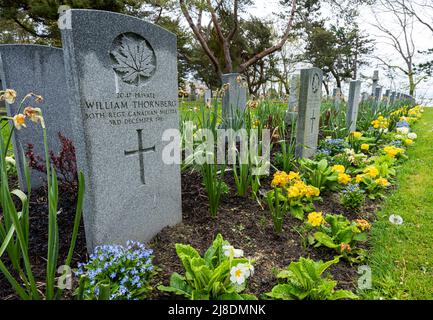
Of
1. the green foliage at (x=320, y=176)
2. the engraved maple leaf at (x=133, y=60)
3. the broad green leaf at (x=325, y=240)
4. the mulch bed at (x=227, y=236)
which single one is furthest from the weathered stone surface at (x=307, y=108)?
the engraved maple leaf at (x=133, y=60)

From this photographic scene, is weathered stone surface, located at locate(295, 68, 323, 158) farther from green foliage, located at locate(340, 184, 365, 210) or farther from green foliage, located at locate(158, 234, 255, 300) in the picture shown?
green foliage, located at locate(158, 234, 255, 300)

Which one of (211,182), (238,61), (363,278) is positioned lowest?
(363,278)

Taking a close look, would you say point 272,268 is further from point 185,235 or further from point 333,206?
point 333,206

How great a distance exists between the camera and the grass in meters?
1.66

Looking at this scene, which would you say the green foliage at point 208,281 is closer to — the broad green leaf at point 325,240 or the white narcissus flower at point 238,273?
the white narcissus flower at point 238,273

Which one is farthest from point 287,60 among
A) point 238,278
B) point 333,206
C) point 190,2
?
point 238,278

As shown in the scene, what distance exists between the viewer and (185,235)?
2.13 metres

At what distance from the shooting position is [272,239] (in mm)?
2137

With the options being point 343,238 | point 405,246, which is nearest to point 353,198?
point 405,246

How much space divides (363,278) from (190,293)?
110 cm

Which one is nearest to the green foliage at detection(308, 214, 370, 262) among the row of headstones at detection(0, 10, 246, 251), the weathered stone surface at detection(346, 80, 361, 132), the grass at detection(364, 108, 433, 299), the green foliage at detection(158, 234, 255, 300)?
the grass at detection(364, 108, 433, 299)

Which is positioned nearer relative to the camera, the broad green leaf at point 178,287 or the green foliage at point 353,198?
the broad green leaf at point 178,287

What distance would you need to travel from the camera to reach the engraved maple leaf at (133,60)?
5.58 ft

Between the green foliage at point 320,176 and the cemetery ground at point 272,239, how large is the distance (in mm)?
114
